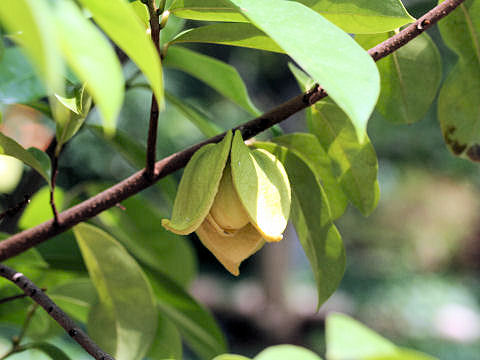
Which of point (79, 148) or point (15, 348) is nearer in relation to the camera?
point (15, 348)

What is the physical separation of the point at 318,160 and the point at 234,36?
13 centimetres

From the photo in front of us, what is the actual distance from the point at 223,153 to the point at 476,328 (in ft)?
12.0

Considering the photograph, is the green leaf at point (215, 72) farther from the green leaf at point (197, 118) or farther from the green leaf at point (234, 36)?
the green leaf at point (234, 36)

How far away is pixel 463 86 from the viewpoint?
44cm

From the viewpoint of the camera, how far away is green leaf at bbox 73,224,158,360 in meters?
0.43

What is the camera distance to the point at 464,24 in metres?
0.42

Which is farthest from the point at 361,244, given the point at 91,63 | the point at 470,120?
the point at 91,63

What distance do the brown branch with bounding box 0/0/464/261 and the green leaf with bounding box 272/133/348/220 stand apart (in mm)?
42

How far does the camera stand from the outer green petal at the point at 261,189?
290mm

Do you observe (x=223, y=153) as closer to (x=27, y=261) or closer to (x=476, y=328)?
(x=27, y=261)

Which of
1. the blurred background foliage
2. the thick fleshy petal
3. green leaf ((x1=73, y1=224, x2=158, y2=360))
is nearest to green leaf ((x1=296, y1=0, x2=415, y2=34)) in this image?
the thick fleshy petal

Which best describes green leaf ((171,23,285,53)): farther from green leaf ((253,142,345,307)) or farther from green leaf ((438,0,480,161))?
green leaf ((438,0,480,161))

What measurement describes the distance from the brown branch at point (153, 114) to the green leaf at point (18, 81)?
8.8 inches

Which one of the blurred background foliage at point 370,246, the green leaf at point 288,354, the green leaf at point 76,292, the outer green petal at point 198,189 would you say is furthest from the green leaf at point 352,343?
the blurred background foliage at point 370,246
